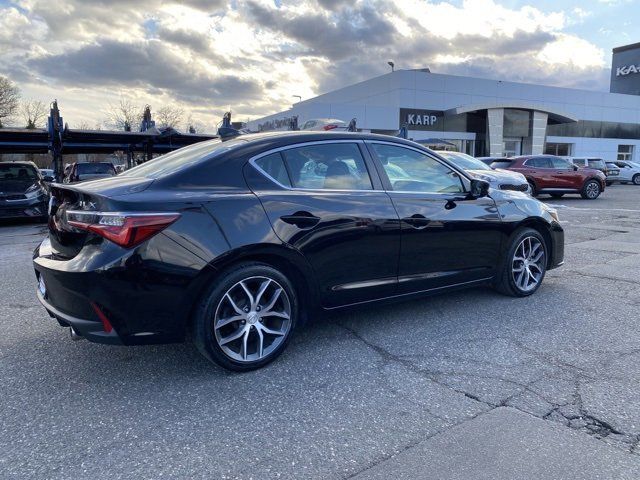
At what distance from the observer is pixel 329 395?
306 cm

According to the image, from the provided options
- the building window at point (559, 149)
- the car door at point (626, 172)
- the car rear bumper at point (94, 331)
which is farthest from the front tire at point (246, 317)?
the building window at point (559, 149)

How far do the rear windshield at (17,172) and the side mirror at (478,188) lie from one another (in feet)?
40.1

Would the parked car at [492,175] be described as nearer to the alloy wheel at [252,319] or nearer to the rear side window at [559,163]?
the rear side window at [559,163]

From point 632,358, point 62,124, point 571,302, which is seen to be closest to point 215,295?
point 632,358

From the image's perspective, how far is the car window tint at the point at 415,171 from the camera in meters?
4.15

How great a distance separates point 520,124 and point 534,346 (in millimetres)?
35082

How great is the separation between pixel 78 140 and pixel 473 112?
28606mm

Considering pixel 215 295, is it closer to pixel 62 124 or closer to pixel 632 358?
pixel 632 358

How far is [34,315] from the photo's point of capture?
15.1 ft

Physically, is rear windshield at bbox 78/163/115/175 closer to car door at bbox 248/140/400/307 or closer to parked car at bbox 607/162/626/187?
car door at bbox 248/140/400/307

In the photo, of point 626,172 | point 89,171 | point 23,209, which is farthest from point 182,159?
point 626,172

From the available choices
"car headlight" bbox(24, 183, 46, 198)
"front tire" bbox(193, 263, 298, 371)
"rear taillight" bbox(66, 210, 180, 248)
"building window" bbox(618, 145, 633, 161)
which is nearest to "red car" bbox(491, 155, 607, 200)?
"car headlight" bbox(24, 183, 46, 198)

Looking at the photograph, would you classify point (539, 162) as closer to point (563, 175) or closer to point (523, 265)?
point (563, 175)

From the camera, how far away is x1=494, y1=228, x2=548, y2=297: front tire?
4930 millimetres
